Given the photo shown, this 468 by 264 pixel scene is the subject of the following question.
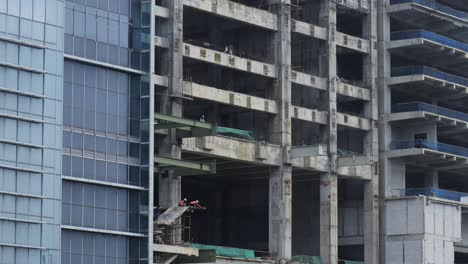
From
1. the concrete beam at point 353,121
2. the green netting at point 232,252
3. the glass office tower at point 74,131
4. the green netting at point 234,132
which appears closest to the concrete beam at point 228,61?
the green netting at point 234,132

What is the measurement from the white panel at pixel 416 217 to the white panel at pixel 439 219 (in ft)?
5.10

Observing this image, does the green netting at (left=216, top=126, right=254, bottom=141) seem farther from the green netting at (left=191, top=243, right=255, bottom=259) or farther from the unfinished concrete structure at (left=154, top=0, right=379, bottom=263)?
the green netting at (left=191, top=243, right=255, bottom=259)

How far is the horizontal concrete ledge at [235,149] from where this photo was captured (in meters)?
99.4

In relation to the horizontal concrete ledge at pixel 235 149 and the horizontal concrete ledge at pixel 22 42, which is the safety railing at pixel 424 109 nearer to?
the horizontal concrete ledge at pixel 235 149

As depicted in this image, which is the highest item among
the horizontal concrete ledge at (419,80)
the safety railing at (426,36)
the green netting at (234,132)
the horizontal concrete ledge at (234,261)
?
the safety railing at (426,36)

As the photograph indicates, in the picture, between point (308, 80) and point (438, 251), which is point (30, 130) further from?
point (438, 251)

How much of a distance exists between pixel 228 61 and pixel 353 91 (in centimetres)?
1527

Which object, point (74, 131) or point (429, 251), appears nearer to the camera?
point (74, 131)

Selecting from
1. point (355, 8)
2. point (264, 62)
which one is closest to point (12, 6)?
point (264, 62)

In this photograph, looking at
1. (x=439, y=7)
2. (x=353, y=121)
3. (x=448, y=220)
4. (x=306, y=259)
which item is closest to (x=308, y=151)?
(x=306, y=259)

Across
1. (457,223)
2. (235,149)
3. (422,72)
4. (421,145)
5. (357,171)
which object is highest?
(422,72)

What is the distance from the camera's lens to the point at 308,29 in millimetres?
110438

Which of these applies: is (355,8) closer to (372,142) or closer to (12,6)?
(372,142)

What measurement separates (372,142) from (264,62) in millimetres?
13171
